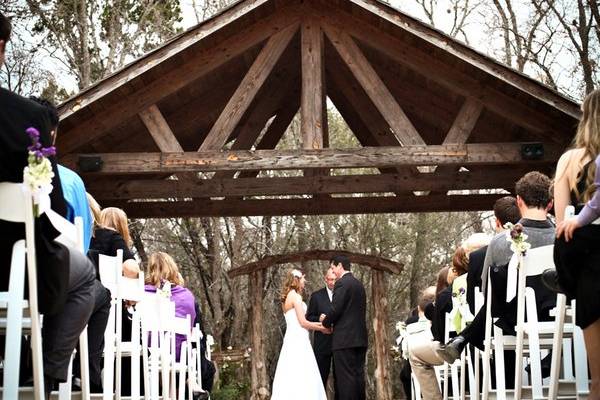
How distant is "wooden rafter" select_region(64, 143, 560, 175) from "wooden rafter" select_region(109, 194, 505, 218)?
363 cm

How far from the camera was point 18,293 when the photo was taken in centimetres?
376

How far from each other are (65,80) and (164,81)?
1270cm

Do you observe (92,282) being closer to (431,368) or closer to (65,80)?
(431,368)

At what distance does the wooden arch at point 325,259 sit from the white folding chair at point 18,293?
39.9ft

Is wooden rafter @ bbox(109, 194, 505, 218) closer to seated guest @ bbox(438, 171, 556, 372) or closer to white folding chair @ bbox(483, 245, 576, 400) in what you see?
seated guest @ bbox(438, 171, 556, 372)

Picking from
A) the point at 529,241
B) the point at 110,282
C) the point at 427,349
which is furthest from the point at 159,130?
the point at 529,241

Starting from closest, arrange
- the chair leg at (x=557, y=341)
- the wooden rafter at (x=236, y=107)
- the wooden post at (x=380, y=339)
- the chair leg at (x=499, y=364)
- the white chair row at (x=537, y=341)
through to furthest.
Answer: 1. the chair leg at (x=557, y=341)
2. the white chair row at (x=537, y=341)
3. the chair leg at (x=499, y=364)
4. the wooden rafter at (x=236, y=107)
5. the wooden post at (x=380, y=339)

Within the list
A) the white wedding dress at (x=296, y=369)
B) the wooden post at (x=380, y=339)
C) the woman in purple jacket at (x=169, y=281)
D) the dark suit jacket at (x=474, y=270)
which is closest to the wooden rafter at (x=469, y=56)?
the woman in purple jacket at (x=169, y=281)

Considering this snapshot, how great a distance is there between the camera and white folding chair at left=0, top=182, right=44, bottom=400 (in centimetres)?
363

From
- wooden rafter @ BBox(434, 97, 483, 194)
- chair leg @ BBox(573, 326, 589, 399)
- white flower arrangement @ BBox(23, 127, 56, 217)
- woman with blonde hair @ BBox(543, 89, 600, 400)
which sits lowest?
chair leg @ BBox(573, 326, 589, 399)

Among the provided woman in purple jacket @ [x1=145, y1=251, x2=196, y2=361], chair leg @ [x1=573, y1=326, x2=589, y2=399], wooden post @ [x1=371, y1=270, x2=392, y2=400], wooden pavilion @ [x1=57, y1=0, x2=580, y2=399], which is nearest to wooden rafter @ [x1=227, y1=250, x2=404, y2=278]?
wooden post @ [x1=371, y1=270, x2=392, y2=400]

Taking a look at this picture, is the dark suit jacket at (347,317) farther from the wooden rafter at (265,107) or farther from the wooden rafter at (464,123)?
the wooden rafter at (265,107)

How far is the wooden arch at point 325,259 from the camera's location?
16062 mm

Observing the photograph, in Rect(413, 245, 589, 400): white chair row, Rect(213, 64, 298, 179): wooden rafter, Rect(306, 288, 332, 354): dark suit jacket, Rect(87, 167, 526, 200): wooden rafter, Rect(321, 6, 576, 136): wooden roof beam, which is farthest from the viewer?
Rect(213, 64, 298, 179): wooden rafter
